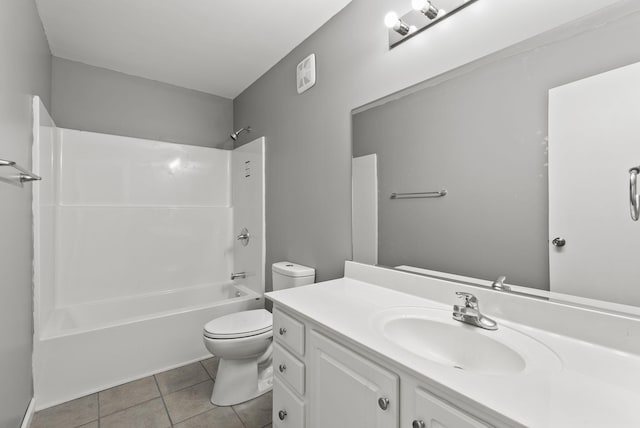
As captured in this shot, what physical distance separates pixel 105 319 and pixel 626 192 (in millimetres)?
3253

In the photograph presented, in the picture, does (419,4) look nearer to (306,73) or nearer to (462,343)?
(306,73)

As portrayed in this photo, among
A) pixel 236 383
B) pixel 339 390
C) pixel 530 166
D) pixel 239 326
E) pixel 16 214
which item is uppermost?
pixel 530 166

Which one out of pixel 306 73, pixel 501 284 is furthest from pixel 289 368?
→ pixel 306 73

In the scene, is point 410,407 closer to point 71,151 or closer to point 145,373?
point 145,373

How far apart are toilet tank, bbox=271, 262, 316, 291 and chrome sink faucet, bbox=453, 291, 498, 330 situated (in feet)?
3.59

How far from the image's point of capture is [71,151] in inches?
95.0

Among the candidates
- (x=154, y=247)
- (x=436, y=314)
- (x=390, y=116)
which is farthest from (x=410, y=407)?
(x=154, y=247)

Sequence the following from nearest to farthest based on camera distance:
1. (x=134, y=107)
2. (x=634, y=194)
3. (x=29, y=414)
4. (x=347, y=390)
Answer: (x=634, y=194)
(x=347, y=390)
(x=29, y=414)
(x=134, y=107)

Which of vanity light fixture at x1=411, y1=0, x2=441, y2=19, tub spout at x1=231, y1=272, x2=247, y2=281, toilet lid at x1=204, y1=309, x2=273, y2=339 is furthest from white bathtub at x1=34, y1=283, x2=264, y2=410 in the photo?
vanity light fixture at x1=411, y1=0, x2=441, y2=19

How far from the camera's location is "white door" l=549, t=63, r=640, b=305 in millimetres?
842

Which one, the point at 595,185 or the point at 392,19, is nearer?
the point at 595,185

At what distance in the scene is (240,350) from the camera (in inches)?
70.1

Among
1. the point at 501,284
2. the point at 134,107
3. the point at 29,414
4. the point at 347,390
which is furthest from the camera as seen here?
the point at 134,107

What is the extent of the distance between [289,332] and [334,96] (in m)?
1.41
